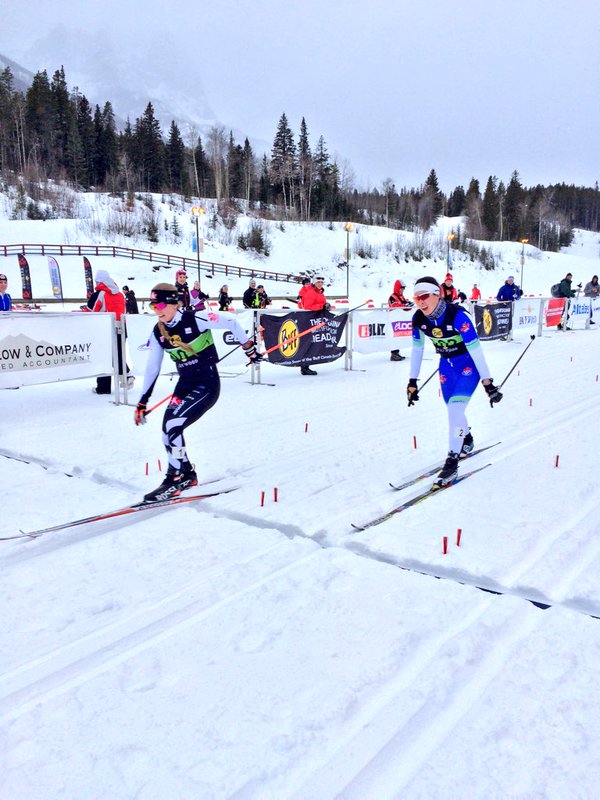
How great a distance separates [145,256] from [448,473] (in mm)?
44171

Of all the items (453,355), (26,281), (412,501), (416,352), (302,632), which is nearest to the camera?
(302,632)

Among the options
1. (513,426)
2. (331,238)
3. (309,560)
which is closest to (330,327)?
(513,426)

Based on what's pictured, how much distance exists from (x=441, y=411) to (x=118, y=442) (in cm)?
490

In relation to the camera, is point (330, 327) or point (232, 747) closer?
point (232, 747)

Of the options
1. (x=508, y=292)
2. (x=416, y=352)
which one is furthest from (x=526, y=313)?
(x=416, y=352)

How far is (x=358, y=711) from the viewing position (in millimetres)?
2475

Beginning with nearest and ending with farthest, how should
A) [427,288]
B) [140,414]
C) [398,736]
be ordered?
[398,736] < [140,414] < [427,288]

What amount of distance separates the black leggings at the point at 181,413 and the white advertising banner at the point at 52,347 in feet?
13.5

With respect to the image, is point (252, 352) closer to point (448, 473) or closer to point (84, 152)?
point (448, 473)

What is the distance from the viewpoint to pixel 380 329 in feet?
46.8

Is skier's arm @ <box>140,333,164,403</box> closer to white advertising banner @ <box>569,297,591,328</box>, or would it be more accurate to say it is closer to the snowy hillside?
white advertising banner @ <box>569,297,591,328</box>

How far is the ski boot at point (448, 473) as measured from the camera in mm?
5462

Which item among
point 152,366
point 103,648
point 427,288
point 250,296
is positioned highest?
point 250,296

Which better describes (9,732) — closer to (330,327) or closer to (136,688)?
(136,688)
